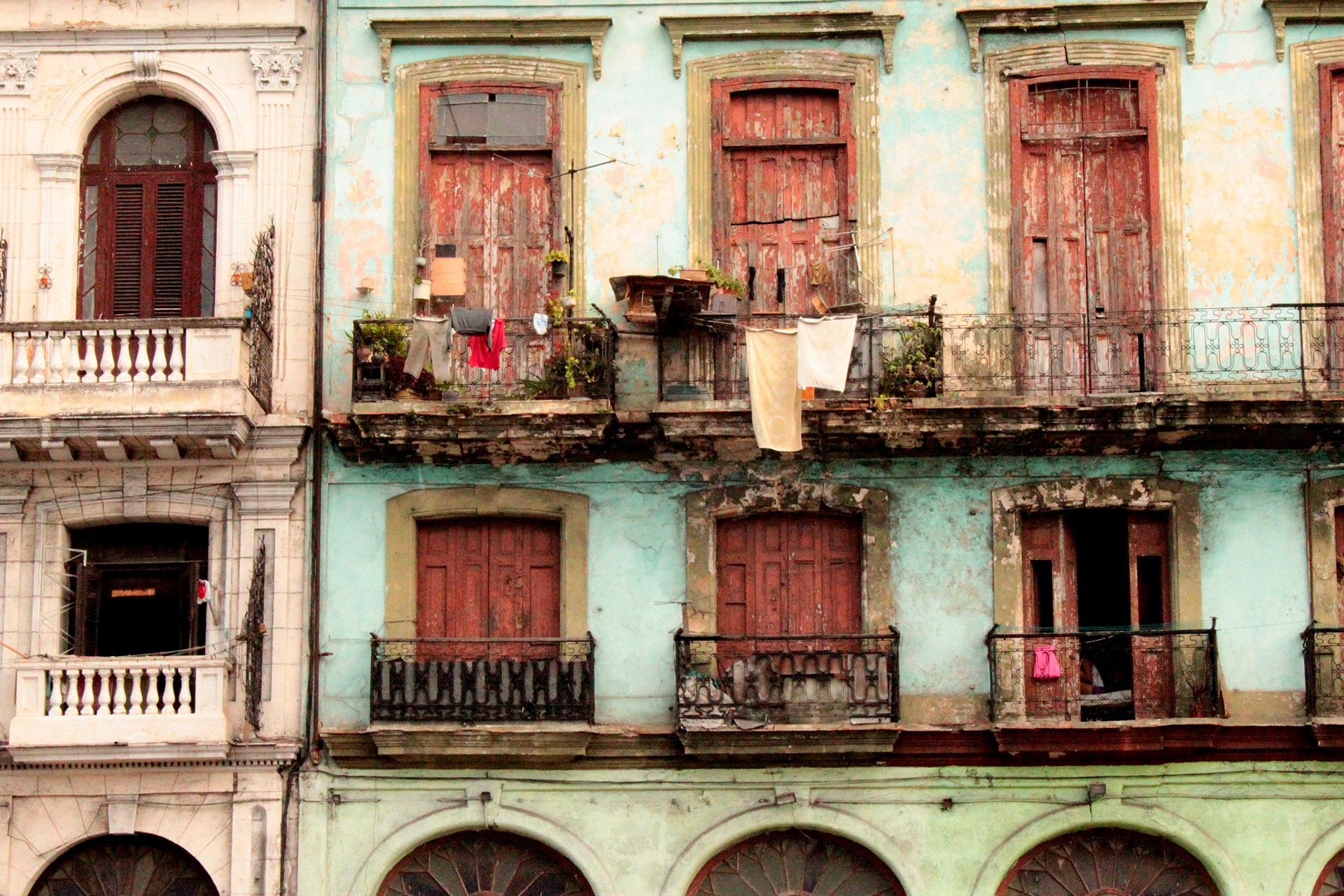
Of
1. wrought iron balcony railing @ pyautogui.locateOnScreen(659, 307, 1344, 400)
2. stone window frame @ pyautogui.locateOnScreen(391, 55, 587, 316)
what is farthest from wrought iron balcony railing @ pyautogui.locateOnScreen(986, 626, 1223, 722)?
stone window frame @ pyautogui.locateOnScreen(391, 55, 587, 316)

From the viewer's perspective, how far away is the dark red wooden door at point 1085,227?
749 inches

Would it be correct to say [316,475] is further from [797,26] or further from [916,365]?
[797,26]

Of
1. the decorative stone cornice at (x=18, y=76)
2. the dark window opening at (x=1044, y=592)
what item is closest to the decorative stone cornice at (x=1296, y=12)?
the dark window opening at (x=1044, y=592)

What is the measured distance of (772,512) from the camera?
1897 centimetres

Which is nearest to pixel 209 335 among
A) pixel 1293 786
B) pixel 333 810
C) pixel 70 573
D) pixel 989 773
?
pixel 70 573

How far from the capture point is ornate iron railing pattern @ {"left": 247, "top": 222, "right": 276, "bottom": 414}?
18812 mm

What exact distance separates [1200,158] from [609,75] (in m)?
6.02

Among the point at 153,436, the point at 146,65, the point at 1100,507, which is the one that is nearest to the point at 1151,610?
the point at 1100,507

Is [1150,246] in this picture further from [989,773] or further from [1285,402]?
[989,773]

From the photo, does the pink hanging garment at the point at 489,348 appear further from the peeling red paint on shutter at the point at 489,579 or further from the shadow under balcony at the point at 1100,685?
the shadow under balcony at the point at 1100,685

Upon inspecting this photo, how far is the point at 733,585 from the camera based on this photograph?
62.4 feet

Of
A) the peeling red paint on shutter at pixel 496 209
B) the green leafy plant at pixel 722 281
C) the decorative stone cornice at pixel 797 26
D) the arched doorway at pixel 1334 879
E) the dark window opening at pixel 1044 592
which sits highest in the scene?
the decorative stone cornice at pixel 797 26

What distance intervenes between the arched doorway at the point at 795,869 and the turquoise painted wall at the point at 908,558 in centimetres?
152

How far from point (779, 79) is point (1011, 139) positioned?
95.3 inches
